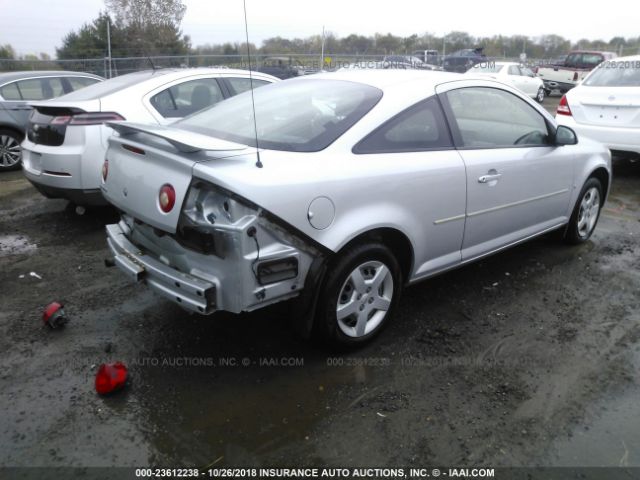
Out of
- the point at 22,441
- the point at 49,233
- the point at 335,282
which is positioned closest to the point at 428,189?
the point at 335,282

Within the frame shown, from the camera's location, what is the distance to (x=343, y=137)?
3.00 m

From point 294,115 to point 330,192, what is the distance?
2.49 feet

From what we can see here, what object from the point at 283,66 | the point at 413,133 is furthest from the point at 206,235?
the point at 283,66

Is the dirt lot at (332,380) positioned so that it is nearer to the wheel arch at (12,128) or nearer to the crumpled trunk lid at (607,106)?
the crumpled trunk lid at (607,106)

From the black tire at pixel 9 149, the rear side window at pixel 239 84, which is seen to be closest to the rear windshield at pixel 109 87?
the rear side window at pixel 239 84

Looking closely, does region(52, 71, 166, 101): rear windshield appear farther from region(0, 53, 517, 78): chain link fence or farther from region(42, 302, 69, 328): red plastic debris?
region(0, 53, 517, 78): chain link fence

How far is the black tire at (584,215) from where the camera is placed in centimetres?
489

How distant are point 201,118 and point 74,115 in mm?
2051

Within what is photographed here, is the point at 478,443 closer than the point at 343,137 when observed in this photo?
Yes

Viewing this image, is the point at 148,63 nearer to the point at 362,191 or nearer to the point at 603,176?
the point at 603,176

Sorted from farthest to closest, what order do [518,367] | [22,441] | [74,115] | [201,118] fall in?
1. [74,115]
2. [201,118]
3. [518,367]
4. [22,441]

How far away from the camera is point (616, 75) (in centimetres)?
785

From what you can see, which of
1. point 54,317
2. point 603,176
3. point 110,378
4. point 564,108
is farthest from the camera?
point 564,108

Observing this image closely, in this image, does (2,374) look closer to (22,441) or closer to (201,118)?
(22,441)
